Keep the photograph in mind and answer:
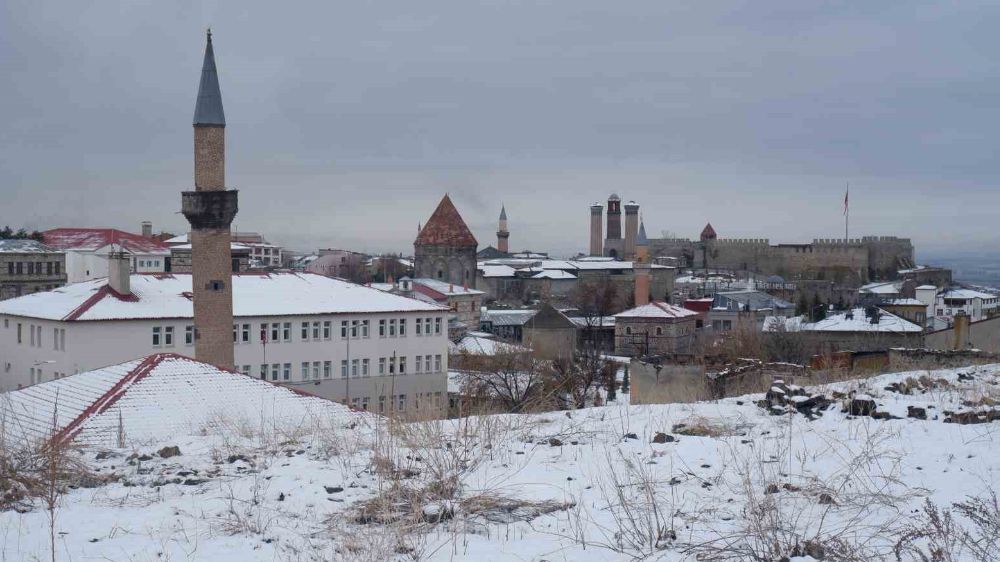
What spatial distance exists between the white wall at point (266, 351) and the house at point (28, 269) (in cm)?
1497

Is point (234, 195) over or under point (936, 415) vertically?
over

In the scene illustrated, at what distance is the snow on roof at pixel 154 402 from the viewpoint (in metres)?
11.9

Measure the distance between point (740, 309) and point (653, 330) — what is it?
906 centimetres

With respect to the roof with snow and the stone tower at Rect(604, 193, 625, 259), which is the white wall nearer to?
the roof with snow

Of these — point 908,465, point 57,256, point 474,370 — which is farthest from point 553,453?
point 57,256

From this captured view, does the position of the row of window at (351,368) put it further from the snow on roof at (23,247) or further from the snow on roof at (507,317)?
the snow on roof at (507,317)

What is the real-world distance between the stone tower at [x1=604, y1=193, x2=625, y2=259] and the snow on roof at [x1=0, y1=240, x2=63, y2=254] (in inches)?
2974

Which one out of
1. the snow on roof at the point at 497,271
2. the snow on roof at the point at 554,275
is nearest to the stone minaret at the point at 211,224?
the snow on roof at the point at 497,271

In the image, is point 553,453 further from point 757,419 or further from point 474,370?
point 474,370

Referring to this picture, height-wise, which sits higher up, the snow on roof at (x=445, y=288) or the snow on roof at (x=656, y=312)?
the snow on roof at (x=445, y=288)

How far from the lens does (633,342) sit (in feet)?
184

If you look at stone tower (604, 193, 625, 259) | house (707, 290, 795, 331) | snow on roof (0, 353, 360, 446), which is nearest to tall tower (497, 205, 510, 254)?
stone tower (604, 193, 625, 259)

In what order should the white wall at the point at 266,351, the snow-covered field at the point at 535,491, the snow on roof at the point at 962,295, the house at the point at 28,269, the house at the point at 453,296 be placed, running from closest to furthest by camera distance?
the snow-covered field at the point at 535,491
the white wall at the point at 266,351
the house at the point at 28,269
the house at the point at 453,296
the snow on roof at the point at 962,295

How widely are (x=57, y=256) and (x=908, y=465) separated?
160ft
